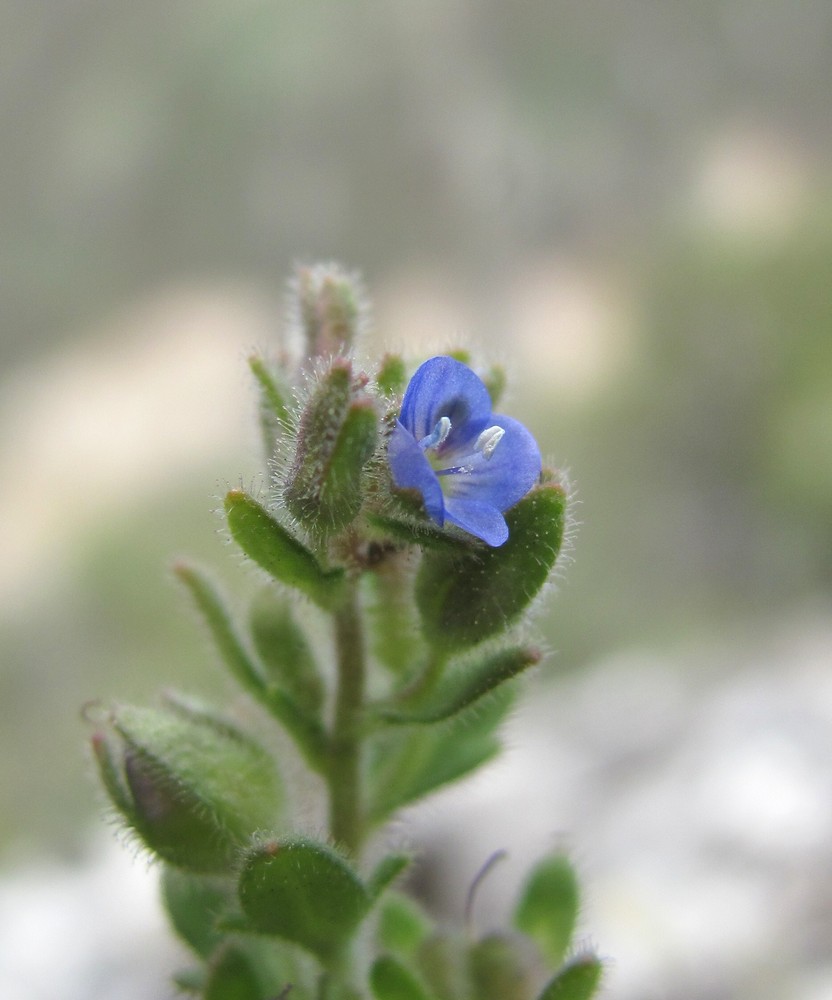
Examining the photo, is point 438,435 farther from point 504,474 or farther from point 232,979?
point 232,979

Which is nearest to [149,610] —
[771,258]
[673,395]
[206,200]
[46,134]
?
[206,200]

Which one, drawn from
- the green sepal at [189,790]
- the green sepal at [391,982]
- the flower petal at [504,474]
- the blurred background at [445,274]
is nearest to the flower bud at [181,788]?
the green sepal at [189,790]

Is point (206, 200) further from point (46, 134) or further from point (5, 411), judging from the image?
point (5, 411)

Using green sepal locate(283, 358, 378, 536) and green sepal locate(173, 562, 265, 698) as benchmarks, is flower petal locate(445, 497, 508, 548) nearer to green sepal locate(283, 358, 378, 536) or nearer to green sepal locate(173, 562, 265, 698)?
green sepal locate(283, 358, 378, 536)

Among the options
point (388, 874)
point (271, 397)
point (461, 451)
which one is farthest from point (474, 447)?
point (388, 874)

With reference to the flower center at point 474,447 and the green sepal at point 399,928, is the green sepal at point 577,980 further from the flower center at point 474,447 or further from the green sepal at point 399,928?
the flower center at point 474,447

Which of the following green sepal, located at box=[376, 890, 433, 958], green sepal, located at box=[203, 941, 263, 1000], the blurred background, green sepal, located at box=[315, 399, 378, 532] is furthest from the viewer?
the blurred background

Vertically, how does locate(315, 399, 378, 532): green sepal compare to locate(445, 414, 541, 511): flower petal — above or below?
above

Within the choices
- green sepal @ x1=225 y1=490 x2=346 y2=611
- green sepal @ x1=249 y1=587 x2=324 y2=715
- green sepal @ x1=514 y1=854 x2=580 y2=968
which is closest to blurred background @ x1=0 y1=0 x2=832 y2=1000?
green sepal @ x1=514 y1=854 x2=580 y2=968
